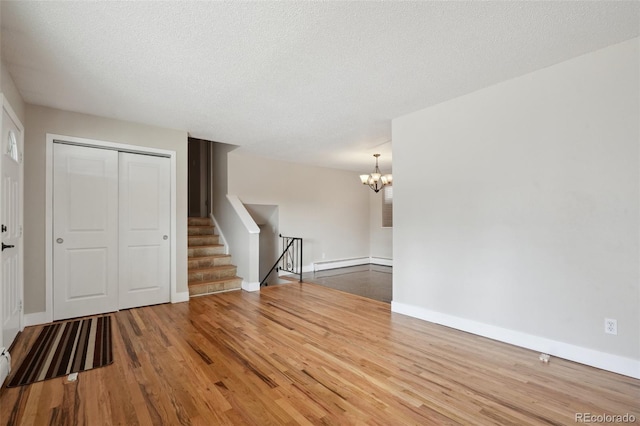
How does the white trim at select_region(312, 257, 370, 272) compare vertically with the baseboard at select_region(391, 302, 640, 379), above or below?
below

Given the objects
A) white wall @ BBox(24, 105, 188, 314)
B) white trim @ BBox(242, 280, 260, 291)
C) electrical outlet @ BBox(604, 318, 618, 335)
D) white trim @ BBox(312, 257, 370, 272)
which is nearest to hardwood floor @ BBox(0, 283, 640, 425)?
electrical outlet @ BBox(604, 318, 618, 335)

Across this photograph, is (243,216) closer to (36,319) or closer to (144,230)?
(144,230)

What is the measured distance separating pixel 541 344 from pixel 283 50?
3313 millimetres

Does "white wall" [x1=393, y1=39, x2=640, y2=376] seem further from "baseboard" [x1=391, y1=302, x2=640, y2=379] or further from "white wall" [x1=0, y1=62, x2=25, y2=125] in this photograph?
"white wall" [x1=0, y1=62, x2=25, y2=125]

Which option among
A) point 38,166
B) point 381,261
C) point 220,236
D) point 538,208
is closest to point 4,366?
point 38,166

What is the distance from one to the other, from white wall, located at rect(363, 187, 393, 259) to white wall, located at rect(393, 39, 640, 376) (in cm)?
453

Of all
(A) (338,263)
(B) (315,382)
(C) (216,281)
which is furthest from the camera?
(A) (338,263)

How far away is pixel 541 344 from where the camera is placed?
2.61 m

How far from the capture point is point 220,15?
1.92 m

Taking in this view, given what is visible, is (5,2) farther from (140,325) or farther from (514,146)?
(514,146)

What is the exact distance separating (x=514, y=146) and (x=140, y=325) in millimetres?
4311

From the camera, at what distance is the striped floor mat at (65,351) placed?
7.48 ft

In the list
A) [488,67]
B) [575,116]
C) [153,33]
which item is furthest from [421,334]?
[153,33]

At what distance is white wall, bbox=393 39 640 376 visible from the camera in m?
2.26
